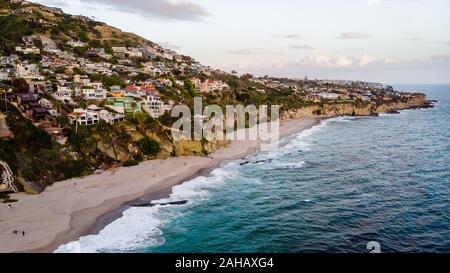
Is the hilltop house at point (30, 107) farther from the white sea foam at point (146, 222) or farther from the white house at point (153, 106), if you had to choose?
the white sea foam at point (146, 222)

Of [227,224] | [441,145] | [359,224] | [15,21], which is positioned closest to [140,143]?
[227,224]

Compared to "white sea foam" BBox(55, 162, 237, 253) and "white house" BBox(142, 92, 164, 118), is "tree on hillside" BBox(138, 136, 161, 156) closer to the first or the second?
"white house" BBox(142, 92, 164, 118)

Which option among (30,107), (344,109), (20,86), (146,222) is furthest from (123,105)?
(344,109)

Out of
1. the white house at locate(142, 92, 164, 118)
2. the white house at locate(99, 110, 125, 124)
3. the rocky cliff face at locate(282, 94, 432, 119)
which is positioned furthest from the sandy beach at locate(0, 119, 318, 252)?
the rocky cliff face at locate(282, 94, 432, 119)

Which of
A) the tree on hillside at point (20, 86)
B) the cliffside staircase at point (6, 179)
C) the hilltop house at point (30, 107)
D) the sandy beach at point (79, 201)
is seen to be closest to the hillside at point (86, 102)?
the tree on hillside at point (20, 86)
